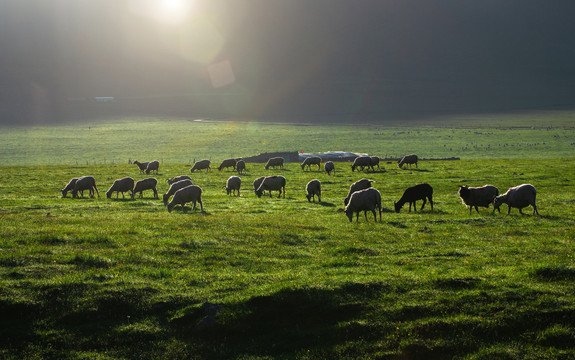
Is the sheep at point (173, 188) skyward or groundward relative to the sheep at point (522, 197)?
groundward

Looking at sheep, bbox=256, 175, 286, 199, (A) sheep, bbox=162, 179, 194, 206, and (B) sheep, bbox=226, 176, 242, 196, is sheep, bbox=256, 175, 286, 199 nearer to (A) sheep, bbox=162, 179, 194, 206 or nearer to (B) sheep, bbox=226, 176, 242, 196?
(B) sheep, bbox=226, 176, 242, 196

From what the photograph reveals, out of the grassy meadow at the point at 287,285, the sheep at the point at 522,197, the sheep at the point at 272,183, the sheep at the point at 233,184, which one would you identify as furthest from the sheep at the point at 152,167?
the sheep at the point at 522,197

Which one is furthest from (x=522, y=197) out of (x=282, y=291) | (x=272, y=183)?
(x=282, y=291)

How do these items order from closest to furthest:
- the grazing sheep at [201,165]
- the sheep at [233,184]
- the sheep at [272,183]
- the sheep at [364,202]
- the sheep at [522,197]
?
the sheep at [364,202] → the sheep at [522,197] → the sheep at [272,183] → the sheep at [233,184] → the grazing sheep at [201,165]

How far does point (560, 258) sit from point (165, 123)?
169744 mm

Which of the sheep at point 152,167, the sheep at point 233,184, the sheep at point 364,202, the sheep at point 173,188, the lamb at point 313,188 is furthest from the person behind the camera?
the sheep at point 152,167

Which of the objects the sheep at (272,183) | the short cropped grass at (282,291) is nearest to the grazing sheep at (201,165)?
the sheep at (272,183)

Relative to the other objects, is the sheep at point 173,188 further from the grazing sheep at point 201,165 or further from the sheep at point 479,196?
the grazing sheep at point 201,165

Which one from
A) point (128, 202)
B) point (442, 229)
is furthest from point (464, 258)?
point (128, 202)

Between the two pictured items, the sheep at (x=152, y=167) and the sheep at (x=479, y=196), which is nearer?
the sheep at (x=479, y=196)

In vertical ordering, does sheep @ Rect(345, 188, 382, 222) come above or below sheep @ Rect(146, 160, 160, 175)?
above

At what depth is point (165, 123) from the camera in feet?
569

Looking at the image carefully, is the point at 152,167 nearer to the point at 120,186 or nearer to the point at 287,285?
the point at 120,186

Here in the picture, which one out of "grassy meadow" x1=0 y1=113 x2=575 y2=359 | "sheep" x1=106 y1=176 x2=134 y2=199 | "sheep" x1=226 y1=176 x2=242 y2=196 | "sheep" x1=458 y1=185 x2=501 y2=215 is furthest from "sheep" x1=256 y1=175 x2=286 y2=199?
"sheep" x1=458 y1=185 x2=501 y2=215
